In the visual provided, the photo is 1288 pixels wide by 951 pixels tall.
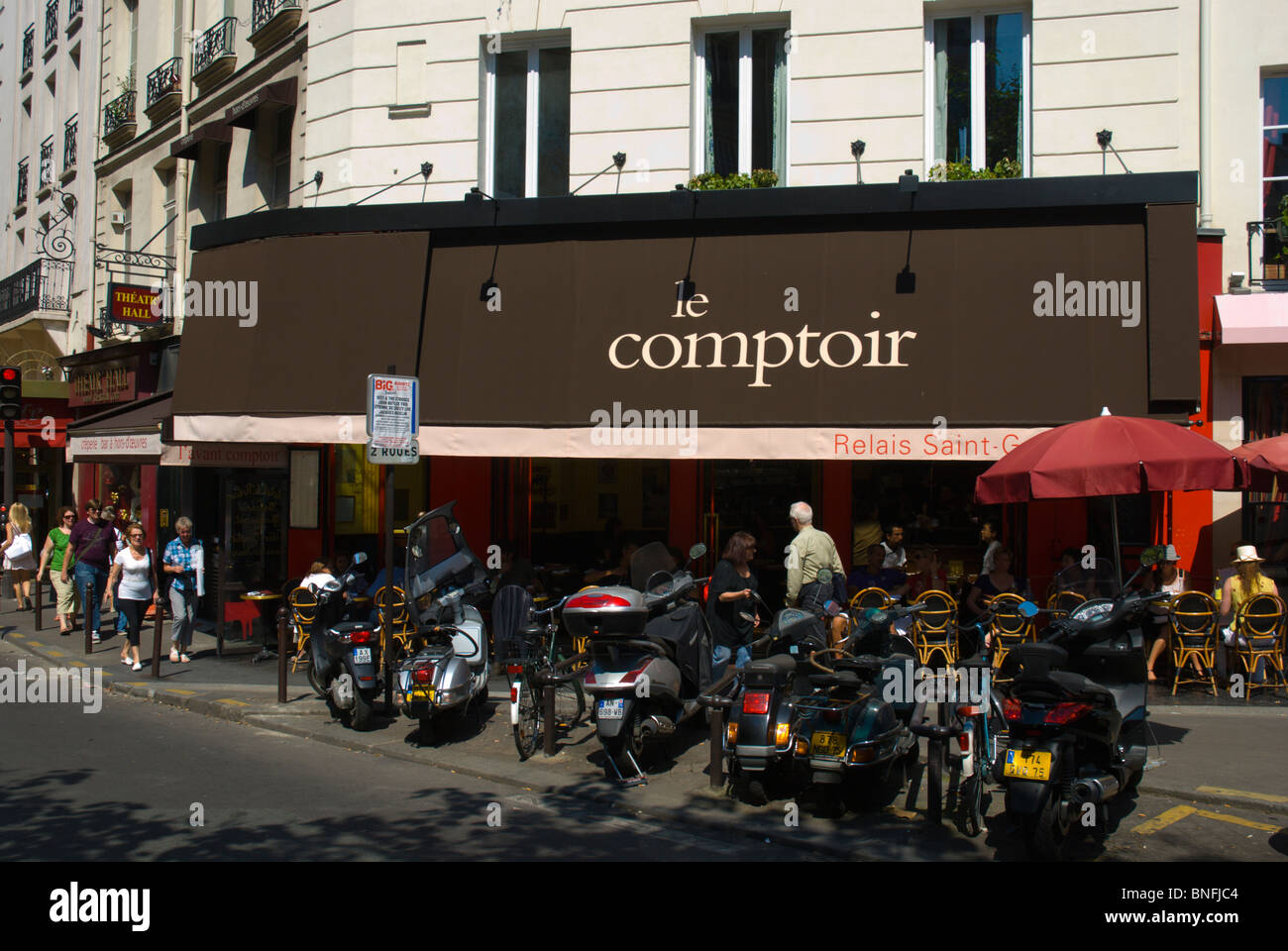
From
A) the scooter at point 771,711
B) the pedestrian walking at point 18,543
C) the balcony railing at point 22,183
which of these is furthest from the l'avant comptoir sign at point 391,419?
the balcony railing at point 22,183

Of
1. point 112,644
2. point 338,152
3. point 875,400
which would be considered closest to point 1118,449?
point 875,400

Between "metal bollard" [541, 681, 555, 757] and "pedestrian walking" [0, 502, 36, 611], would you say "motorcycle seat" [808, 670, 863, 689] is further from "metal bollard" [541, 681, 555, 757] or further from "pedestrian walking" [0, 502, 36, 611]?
"pedestrian walking" [0, 502, 36, 611]

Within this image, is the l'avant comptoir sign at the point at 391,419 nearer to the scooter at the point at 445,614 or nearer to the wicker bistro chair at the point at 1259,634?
the scooter at the point at 445,614

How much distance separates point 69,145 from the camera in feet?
76.4

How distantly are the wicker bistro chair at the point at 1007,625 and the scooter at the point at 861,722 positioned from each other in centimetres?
328

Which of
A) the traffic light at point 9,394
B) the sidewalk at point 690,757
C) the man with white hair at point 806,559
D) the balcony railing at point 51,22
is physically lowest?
the sidewalk at point 690,757

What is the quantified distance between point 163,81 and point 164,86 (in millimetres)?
153

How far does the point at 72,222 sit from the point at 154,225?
500cm

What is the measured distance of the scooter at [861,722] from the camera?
6.29 m

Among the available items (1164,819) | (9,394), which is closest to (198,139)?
(9,394)

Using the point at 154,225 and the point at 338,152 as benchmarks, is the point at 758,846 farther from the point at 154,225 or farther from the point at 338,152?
the point at 154,225

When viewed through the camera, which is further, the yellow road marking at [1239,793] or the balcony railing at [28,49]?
the balcony railing at [28,49]

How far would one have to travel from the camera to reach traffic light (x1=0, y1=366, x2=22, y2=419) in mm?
16078

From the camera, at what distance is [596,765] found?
7863 millimetres
